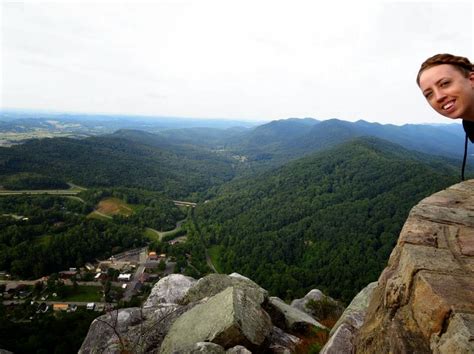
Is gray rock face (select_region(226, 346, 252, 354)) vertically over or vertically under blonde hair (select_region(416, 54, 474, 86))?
under

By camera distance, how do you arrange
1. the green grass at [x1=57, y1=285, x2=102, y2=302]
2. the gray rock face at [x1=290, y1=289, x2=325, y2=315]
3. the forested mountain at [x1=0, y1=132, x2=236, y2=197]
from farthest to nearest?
1. the forested mountain at [x1=0, y1=132, x2=236, y2=197]
2. the green grass at [x1=57, y1=285, x2=102, y2=302]
3. the gray rock face at [x1=290, y1=289, x2=325, y2=315]

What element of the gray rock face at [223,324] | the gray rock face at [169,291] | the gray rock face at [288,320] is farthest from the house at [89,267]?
the gray rock face at [223,324]

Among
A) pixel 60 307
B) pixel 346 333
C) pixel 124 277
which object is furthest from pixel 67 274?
pixel 346 333

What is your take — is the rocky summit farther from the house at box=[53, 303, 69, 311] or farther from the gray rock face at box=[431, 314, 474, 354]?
the house at box=[53, 303, 69, 311]

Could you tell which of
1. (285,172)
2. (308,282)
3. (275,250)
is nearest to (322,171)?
(285,172)

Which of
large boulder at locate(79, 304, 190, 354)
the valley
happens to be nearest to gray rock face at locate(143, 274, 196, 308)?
large boulder at locate(79, 304, 190, 354)

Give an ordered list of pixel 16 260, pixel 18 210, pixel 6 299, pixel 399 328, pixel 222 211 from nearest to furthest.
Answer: pixel 399 328, pixel 6 299, pixel 16 260, pixel 18 210, pixel 222 211

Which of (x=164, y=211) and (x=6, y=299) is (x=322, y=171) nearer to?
(x=164, y=211)
